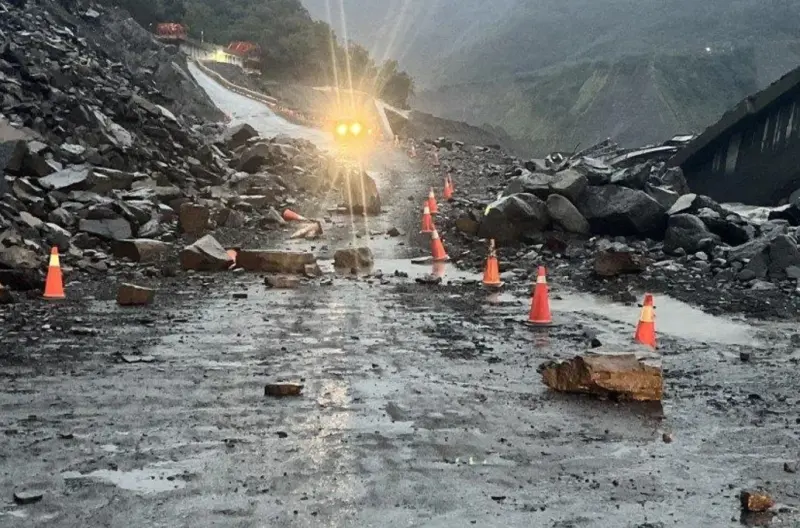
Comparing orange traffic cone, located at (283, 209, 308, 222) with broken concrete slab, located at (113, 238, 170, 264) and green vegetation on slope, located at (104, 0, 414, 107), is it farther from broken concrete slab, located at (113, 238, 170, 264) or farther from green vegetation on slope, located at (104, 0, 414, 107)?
green vegetation on slope, located at (104, 0, 414, 107)

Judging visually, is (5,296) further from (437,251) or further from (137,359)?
(437,251)

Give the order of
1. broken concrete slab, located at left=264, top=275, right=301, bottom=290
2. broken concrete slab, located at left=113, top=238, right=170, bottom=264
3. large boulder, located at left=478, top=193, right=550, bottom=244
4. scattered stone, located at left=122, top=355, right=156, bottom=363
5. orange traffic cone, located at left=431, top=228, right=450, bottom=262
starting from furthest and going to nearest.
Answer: large boulder, located at left=478, top=193, right=550, bottom=244, orange traffic cone, located at left=431, top=228, right=450, bottom=262, broken concrete slab, located at left=113, top=238, right=170, bottom=264, broken concrete slab, located at left=264, top=275, right=301, bottom=290, scattered stone, located at left=122, top=355, right=156, bottom=363

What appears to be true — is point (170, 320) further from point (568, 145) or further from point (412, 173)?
point (568, 145)

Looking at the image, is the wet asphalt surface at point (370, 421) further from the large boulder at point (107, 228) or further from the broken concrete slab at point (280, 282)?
the large boulder at point (107, 228)

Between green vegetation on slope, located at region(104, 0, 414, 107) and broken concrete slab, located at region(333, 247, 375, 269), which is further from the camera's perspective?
green vegetation on slope, located at region(104, 0, 414, 107)

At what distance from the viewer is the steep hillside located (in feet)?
286

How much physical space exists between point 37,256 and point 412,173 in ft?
61.1

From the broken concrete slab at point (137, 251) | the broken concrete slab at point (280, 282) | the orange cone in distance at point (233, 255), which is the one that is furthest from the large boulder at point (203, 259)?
the broken concrete slab at point (280, 282)

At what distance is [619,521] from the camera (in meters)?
Answer: 3.87

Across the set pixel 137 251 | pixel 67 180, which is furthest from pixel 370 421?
pixel 67 180

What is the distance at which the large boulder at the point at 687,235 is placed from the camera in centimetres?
1273

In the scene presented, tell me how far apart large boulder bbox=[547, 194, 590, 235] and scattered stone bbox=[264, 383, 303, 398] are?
9.33 metres

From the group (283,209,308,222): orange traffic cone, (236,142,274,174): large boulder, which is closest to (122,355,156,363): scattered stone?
(283,209,308,222): orange traffic cone

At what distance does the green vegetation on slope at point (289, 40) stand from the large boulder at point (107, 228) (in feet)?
188
